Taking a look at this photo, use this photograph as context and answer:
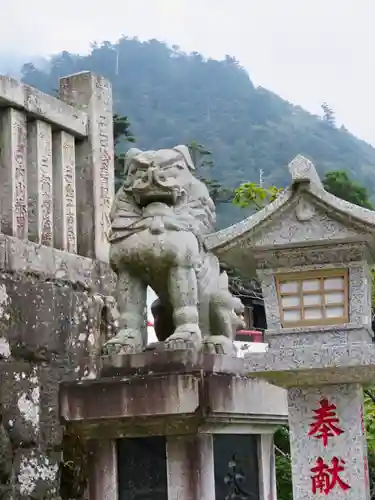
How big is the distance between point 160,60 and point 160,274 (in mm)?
73226

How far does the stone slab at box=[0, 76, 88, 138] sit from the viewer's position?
218 inches

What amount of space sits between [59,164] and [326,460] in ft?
10.1

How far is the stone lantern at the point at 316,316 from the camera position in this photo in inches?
157

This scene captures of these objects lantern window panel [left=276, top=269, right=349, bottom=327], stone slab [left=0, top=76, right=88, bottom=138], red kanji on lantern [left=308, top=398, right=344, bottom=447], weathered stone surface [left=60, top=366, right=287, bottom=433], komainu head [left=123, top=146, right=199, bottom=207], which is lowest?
red kanji on lantern [left=308, top=398, right=344, bottom=447]

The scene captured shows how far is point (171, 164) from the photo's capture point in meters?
4.52

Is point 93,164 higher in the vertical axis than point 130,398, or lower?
higher

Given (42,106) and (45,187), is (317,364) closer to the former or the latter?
(45,187)

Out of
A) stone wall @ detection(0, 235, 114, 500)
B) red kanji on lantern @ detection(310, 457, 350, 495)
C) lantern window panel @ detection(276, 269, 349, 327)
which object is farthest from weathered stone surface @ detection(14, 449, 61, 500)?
lantern window panel @ detection(276, 269, 349, 327)

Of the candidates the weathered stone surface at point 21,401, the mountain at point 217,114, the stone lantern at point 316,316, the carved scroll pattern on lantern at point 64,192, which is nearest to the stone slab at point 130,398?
the stone lantern at point 316,316

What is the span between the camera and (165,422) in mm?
4125

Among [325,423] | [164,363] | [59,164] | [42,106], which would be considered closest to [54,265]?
[59,164]

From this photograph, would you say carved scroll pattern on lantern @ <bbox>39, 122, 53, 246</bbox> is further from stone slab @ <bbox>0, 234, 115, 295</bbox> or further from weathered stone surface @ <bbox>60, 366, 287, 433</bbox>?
weathered stone surface @ <bbox>60, 366, 287, 433</bbox>

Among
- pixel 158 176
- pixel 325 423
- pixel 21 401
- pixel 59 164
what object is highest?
pixel 59 164

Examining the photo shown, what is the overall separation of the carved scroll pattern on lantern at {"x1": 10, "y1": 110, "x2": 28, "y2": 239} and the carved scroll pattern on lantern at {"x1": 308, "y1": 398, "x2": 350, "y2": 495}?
8.11 ft
